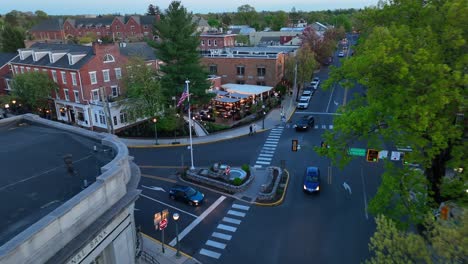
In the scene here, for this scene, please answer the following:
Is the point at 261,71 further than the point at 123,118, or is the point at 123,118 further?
the point at 261,71

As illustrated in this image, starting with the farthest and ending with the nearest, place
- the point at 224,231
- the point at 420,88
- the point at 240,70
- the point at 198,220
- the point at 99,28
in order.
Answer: the point at 99,28
the point at 240,70
the point at 198,220
the point at 224,231
the point at 420,88

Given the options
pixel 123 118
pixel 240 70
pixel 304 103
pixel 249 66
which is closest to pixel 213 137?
pixel 123 118

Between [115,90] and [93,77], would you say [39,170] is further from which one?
[115,90]

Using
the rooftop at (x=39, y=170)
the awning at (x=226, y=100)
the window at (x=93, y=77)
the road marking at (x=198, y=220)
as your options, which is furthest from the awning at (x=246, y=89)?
the rooftop at (x=39, y=170)

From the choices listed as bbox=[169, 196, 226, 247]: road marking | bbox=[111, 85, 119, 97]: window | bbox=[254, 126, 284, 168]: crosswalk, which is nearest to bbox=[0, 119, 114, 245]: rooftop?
bbox=[169, 196, 226, 247]: road marking

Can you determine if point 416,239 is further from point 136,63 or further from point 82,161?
point 136,63

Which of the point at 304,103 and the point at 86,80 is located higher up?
the point at 86,80

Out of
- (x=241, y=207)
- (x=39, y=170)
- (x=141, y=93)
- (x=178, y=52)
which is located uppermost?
(x=178, y=52)
